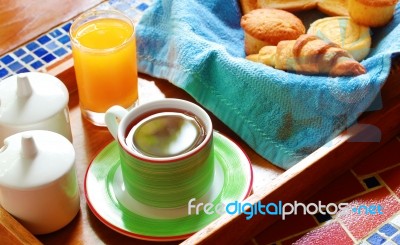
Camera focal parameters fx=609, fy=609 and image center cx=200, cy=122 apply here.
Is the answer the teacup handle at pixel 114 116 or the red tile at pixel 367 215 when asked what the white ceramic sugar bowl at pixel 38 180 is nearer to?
the teacup handle at pixel 114 116

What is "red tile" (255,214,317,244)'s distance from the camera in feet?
2.34

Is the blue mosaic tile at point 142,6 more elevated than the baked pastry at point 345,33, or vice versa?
the baked pastry at point 345,33

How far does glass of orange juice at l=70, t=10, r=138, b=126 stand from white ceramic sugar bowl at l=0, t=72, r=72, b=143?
7cm

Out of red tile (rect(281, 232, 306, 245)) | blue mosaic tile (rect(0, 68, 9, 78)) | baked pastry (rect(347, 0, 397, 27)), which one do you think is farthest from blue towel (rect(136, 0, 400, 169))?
blue mosaic tile (rect(0, 68, 9, 78))

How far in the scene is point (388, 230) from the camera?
2.31ft

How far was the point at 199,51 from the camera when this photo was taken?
873 mm

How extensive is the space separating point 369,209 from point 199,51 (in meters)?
0.32

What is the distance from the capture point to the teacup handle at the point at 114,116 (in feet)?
2.45

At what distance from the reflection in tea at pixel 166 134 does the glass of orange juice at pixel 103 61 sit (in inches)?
5.5

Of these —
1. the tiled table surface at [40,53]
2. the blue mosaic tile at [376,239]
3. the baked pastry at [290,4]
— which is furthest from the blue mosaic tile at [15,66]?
the blue mosaic tile at [376,239]

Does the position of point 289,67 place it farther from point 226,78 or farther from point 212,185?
point 212,185

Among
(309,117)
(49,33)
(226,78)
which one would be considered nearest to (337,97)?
(309,117)

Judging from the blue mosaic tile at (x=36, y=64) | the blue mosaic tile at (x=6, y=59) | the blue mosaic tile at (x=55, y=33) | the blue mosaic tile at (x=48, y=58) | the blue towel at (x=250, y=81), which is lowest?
the blue mosaic tile at (x=6, y=59)

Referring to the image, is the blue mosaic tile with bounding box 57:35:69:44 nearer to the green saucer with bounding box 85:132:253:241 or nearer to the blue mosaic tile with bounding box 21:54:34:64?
the blue mosaic tile with bounding box 21:54:34:64
